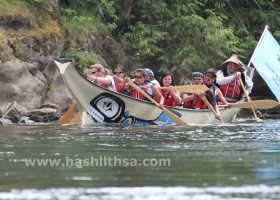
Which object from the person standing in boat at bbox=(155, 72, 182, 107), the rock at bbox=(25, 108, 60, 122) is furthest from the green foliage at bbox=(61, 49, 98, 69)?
the person standing in boat at bbox=(155, 72, 182, 107)

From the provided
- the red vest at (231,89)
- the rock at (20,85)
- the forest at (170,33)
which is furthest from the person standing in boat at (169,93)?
the forest at (170,33)

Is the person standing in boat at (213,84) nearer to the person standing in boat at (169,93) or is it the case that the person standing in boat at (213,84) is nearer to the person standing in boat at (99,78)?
the person standing in boat at (169,93)

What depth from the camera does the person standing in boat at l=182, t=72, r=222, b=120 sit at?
14.8 m

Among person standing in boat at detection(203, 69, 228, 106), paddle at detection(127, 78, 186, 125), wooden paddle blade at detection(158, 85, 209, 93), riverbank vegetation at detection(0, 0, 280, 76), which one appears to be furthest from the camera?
riverbank vegetation at detection(0, 0, 280, 76)

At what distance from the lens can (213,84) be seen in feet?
51.0

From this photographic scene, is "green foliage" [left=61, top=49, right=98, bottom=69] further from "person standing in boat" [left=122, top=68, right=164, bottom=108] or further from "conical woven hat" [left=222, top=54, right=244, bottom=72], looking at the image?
"person standing in boat" [left=122, top=68, right=164, bottom=108]

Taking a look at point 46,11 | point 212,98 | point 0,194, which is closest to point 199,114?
point 212,98

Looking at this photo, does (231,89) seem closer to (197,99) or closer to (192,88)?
(197,99)

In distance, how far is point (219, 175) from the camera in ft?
20.7

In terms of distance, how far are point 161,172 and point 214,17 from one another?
15090 millimetres

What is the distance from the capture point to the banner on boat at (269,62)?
16609mm

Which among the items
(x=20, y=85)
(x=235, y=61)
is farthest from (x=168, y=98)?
(x=20, y=85)

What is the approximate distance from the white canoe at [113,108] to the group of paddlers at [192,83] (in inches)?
12.1

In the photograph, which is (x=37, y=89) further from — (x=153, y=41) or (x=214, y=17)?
(x=214, y=17)
